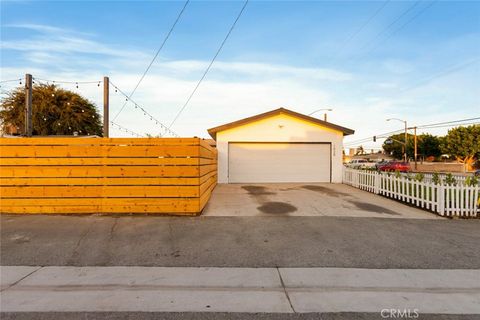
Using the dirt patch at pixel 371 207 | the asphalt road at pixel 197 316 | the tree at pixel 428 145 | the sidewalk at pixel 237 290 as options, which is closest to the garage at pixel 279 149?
the dirt patch at pixel 371 207

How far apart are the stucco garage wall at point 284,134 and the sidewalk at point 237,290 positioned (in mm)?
12564

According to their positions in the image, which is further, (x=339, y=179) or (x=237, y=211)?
(x=339, y=179)

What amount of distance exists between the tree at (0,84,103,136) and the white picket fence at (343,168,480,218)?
26.7 metres

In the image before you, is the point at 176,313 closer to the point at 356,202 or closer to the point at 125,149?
the point at 125,149

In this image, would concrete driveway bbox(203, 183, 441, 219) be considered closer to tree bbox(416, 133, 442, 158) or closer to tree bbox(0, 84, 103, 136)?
tree bbox(0, 84, 103, 136)

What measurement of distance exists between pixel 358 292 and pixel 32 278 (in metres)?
4.39

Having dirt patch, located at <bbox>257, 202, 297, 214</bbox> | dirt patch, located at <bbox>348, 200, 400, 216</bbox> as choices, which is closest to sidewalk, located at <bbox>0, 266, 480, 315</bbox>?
dirt patch, located at <bbox>257, 202, 297, 214</bbox>

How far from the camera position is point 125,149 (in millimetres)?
8219

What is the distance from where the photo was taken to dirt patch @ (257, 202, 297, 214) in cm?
912

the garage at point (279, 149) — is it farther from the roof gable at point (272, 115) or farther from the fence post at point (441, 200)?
the fence post at point (441, 200)

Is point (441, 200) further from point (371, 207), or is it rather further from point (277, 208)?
point (277, 208)

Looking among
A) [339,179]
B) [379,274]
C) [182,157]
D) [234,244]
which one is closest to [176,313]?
[234,244]

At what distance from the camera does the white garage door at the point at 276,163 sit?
17.1 metres

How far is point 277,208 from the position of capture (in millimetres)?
9539
